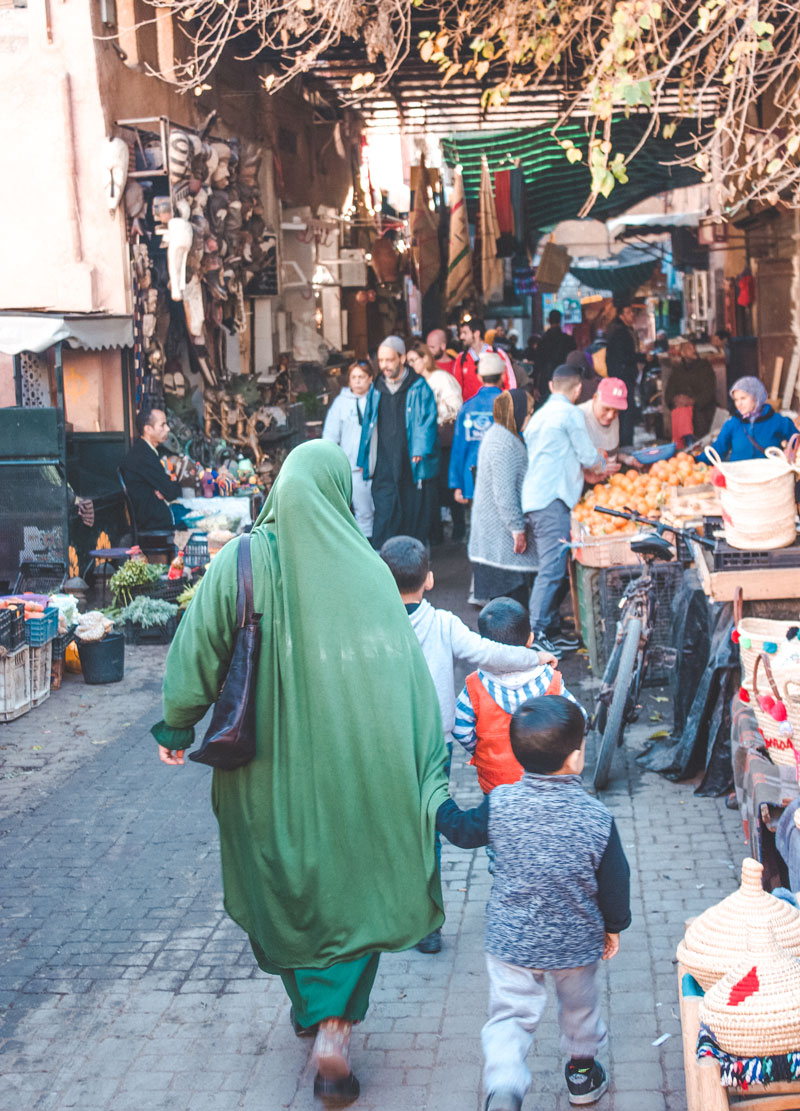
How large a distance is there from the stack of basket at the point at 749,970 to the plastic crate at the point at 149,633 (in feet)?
23.6

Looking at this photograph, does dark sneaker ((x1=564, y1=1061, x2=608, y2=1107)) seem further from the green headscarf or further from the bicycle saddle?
the bicycle saddle

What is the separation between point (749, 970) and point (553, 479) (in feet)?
19.7

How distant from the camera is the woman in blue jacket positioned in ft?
27.8

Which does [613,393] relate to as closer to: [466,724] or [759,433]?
[759,433]

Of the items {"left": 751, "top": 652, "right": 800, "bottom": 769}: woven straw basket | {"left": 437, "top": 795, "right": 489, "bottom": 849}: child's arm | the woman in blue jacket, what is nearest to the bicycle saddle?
{"left": 751, "top": 652, "right": 800, "bottom": 769}: woven straw basket

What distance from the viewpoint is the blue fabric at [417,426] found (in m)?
10.9

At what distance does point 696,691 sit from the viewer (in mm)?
6590

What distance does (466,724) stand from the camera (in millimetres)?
4625

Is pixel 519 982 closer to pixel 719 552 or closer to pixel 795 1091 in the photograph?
pixel 795 1091

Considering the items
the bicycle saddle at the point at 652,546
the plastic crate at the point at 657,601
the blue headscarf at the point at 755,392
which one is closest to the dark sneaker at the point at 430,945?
the bicycle saddle at the point at 652,546

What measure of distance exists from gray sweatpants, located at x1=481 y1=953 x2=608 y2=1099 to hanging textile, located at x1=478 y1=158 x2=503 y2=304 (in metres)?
16.0

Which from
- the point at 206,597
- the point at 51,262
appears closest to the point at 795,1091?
the point at 206,597

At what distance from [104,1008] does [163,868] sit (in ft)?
4.17

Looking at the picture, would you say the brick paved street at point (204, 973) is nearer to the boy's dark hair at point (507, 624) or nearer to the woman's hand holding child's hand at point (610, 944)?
the woman's hand holding child's hand at point (610, 944)
